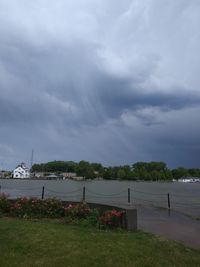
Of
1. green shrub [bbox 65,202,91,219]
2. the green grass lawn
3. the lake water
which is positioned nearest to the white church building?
the lake water

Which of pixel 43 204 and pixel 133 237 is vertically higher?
pixel 43 204

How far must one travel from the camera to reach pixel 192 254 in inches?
239

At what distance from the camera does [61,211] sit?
1001 centimetres

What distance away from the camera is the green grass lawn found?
5.10 meters

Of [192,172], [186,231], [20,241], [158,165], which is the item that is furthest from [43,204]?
[192,172]

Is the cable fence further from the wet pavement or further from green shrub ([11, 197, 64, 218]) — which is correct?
the wet pavement

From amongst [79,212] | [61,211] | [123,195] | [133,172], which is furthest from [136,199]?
[133,172]

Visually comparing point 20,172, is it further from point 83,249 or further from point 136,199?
point 83,249

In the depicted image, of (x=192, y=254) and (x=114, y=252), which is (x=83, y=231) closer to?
(x=114, y=252)

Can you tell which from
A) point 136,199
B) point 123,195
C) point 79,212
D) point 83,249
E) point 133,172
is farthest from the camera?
point 133,172

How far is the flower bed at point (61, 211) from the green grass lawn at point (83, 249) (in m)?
0.69

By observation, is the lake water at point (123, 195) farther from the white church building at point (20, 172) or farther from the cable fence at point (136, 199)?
the white church building at point (20, 172)

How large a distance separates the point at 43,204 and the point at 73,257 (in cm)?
510

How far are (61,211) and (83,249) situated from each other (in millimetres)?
4309
